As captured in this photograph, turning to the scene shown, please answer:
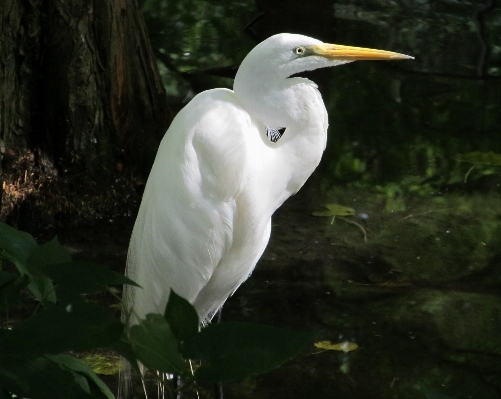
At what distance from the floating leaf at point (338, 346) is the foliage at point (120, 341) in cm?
251

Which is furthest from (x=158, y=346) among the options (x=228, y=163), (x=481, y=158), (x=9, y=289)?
(x=481, y=158)

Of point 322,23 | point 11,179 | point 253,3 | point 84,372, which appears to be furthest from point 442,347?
point 253,3

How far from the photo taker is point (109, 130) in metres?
4.12

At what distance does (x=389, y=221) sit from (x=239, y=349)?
3713 millimetres

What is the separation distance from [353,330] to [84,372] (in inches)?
101

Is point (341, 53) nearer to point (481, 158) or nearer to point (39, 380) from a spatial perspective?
point (39, 380)

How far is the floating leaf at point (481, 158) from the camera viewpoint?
16.2 feet

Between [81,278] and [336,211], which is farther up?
[81,278]

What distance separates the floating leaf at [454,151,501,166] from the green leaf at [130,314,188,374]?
4.51 m

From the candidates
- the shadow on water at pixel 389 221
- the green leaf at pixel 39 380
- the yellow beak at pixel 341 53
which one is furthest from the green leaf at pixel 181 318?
the yellow beak at pixel 341 53

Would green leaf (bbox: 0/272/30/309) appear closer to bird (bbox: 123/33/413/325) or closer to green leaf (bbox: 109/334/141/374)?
green leaf (bbox: 109/334/141/374)

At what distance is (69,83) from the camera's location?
393 cm

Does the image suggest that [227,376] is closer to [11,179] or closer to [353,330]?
[353,330]

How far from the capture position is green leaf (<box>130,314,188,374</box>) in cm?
72
